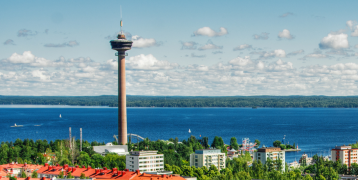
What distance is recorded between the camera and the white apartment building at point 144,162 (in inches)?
2849

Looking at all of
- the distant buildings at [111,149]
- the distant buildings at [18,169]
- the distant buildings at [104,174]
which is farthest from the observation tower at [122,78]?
the distant buildings at [104,174]

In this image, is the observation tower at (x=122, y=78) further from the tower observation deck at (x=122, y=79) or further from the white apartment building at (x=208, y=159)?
the white apartment building at (x=208, y=159)

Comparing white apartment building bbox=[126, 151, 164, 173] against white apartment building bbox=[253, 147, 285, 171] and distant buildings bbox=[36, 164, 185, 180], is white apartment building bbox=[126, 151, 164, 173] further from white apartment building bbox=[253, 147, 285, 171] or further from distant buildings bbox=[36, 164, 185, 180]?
white apartment building bbox=[253, 147, 285, 171]

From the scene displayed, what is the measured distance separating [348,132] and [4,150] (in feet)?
402

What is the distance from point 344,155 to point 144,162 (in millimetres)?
42391

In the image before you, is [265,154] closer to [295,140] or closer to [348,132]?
[295,140]

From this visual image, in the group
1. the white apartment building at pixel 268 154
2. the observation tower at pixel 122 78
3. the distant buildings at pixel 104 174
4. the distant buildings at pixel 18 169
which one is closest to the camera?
the distant buildings at pixel 104 174

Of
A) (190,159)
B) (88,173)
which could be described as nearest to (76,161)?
(190,159)

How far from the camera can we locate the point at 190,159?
82.9m

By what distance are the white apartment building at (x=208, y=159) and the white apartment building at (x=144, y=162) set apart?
333 inches

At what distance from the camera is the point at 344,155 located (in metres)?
94.8

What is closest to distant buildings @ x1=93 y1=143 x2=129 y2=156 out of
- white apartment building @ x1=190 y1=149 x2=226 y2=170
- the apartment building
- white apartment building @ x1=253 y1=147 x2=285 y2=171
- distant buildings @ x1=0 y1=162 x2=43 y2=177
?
white apartment building @ x1=190 y1=149 x2=226 y2=170

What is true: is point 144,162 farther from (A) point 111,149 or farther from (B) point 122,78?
(B) point 122,78

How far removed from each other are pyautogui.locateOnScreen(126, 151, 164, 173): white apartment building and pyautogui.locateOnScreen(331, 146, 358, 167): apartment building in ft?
123
